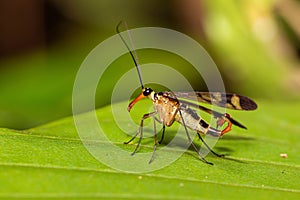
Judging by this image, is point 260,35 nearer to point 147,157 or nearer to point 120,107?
point 120,107

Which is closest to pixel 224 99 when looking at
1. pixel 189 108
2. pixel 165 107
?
pixel 189 108

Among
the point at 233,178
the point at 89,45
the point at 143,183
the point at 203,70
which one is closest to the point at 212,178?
the point at 233,178

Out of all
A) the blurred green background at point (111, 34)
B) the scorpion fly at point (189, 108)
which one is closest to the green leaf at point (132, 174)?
the scorpion fly at point (189, 108)

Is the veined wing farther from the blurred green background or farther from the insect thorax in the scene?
the blurred green background

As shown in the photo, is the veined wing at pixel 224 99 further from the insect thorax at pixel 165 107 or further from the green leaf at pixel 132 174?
the green leaf at pixel 132 174

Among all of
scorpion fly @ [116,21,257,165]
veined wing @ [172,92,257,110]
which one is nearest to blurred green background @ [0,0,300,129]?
scorpion fly @ [116,21,257,165]

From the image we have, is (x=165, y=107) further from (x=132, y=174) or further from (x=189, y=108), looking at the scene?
(x=132, y=174)
